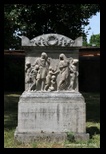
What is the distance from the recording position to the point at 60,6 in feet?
46.0

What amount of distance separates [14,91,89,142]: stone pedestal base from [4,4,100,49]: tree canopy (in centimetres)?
570

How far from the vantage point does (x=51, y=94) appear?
8406 millimetres

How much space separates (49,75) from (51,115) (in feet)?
3.18

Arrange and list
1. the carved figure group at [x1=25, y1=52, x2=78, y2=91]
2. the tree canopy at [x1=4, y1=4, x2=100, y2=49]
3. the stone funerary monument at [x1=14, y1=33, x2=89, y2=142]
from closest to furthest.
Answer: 1. the stone funerary monument at [x1=14, y1=33, x2=89, y2=142]
2. the carved figure group at [x1=25, y1=52, x2=78, y2=91]
3. the tree canopy at [x1=4, y1=4, x2=100, y2=49]

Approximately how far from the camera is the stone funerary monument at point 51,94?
326 inches

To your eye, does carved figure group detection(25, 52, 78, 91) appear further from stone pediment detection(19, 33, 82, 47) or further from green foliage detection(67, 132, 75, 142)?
green foliage detection(67, 132, 75, 142)

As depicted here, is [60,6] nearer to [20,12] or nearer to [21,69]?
[20,12]

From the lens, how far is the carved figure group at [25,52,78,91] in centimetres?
844

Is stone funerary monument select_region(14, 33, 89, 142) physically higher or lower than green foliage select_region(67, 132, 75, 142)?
higher

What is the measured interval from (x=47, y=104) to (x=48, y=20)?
6.91 metres

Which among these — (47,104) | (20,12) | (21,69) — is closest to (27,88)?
(47,104)

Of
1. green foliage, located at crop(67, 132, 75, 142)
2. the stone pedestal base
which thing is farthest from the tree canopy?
green foliage, located at crop(67, 132, 75, 142)

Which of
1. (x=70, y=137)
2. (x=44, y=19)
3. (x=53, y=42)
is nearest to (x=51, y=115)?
(x=70, y=137)

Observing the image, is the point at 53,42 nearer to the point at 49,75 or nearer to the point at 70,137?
the point at 49,75
